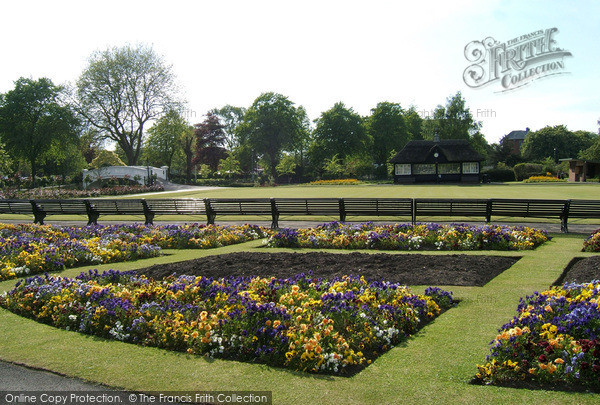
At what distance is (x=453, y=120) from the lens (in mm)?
87125

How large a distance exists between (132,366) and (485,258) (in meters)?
7.27

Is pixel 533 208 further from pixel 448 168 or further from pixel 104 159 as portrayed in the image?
pixel 104 159

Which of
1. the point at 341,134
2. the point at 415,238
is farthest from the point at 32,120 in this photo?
the point at 415,238

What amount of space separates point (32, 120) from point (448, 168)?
5171 centimetres

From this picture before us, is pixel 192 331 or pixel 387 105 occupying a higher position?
pixel 387 105

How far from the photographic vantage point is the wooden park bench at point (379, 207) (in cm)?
1597

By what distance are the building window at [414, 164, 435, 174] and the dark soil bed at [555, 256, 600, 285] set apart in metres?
55.2

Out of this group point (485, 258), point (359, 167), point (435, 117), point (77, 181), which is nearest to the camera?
point (485, 258)

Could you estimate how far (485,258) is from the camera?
374 inches

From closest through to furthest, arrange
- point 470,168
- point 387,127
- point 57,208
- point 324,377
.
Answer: point 324,377 < point 57,208 < point 470,168 < point 387,127

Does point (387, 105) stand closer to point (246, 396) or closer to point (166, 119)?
point (166, 119)

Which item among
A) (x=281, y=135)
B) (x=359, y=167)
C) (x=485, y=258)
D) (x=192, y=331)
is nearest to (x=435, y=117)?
(x=359, y=167)

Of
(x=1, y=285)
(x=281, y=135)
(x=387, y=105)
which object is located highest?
(x=387, y=105)

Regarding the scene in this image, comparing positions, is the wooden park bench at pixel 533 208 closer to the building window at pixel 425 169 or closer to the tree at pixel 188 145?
the building window at pixel 425 169
